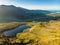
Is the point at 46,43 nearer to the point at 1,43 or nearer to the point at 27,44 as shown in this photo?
the point at 27,44

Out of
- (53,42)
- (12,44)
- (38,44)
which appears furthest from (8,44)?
(53,42)

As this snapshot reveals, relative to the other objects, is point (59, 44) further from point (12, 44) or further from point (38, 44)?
point (12, 44)

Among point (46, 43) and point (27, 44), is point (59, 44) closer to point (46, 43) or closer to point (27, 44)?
point (46, 43)

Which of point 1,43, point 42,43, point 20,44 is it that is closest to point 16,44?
point 20,44

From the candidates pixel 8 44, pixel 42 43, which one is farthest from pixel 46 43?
pixel 8 44

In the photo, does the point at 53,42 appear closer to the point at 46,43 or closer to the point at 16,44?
the point at 46,43
